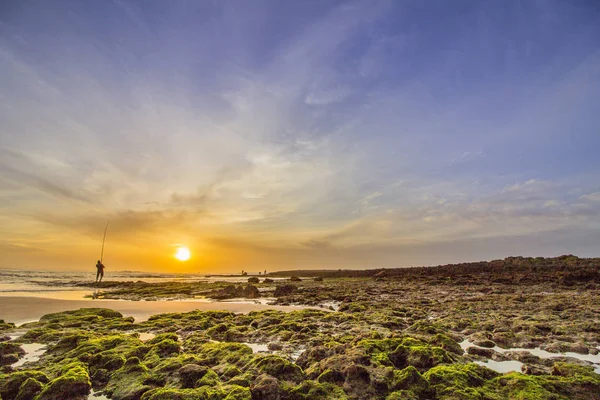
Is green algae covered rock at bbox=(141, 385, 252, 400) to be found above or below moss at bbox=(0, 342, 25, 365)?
below

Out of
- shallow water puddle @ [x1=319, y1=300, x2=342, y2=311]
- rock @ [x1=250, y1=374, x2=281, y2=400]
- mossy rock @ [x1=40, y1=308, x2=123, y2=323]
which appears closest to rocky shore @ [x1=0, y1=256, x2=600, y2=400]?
rock @ [x1=250, y1=374, x2=281, y2=400]

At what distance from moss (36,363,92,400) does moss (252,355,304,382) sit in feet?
11.4

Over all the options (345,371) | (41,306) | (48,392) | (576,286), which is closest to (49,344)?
(48,392)

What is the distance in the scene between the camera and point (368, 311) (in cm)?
1590

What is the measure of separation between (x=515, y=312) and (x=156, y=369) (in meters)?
15.3

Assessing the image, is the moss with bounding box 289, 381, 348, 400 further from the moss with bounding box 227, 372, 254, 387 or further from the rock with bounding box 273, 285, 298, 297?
the rock with bounding box 273, 285, 298, 297

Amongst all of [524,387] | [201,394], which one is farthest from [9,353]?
[524,387]

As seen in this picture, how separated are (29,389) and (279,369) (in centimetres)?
493

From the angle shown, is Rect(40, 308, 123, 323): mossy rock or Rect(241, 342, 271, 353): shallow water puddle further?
Rect(40, 308, 123, 323): mossy rock

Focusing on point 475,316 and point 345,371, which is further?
point 475,316

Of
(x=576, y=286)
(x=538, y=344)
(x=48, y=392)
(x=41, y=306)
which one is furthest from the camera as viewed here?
(x=576, y=286)

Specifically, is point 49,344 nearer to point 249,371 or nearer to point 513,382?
point 249,371

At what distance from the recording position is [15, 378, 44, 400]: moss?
5.99m

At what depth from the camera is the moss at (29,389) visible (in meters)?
5.99
